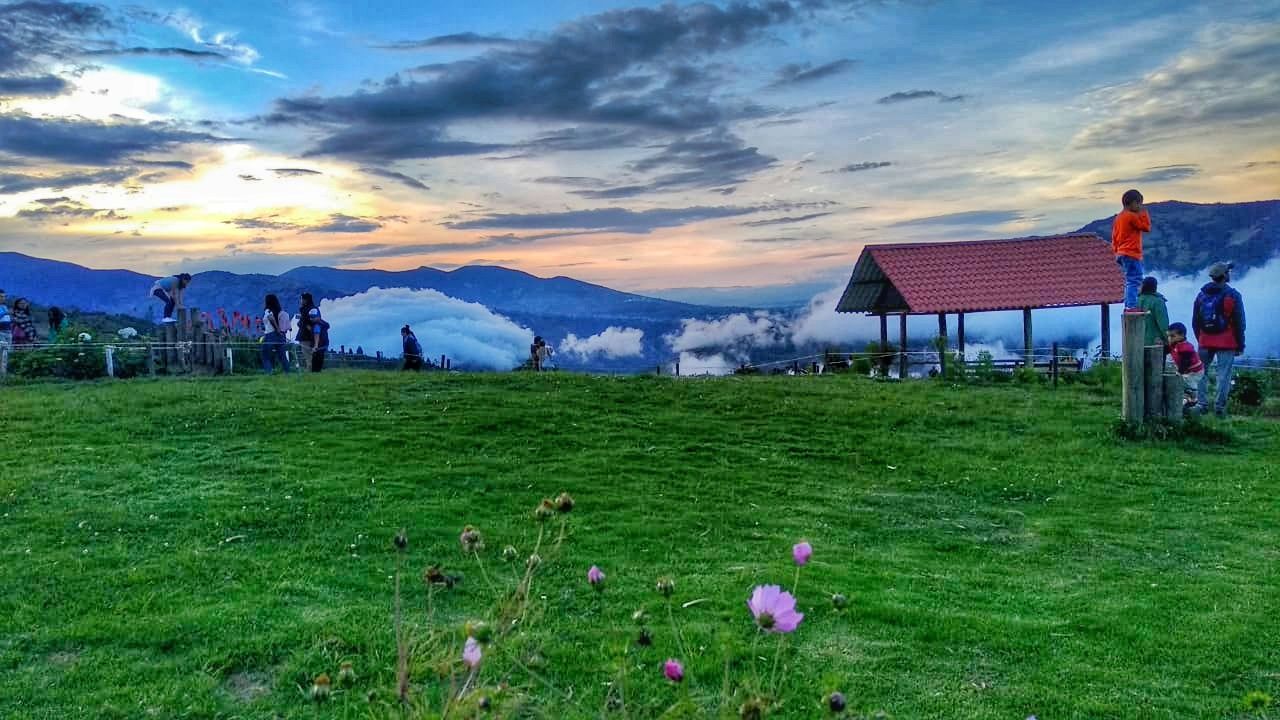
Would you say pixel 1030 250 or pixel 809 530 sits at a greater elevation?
pixel 1030 250

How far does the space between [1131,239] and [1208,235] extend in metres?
140

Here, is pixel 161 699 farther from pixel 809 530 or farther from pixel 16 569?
pixel 809 530

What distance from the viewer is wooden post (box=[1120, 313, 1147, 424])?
1209 cm

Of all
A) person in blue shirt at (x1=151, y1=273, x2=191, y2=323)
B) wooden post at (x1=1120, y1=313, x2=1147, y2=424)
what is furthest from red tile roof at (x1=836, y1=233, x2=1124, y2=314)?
person in blue shirt at (x1=151, y1=273, x2=191, y2=323)

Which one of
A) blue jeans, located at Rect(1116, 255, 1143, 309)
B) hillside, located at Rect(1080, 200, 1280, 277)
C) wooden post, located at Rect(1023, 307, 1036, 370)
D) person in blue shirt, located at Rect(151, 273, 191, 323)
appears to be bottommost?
wooden post, located at Rect(1023, 307, 1036, 370)

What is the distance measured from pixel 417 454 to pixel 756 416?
5385mm

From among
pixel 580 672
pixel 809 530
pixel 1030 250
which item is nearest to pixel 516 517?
pixel 809 530

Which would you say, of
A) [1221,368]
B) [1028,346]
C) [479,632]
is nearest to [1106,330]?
[1028,346]

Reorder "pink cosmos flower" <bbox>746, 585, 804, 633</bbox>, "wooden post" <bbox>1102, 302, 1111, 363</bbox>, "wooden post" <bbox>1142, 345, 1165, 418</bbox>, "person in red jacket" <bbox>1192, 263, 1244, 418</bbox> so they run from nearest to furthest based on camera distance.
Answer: "pink cosmos flower" <bbox>746, 585, 804, 633</bbox>, "wooden post" <bbox>1142, 345, 1165, 418</bbox>, "person in red jacket" <bbox>1192, 263, 1244, 418</bbox>, "wooden post" <bbox>1102, 302, 1111, 363</bbox>

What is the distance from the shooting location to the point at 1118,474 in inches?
413

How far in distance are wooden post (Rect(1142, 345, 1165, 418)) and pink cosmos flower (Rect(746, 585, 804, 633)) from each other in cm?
1194

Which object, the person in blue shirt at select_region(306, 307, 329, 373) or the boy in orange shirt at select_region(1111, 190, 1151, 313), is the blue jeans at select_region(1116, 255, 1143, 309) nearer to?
the boy in orange shirt at select_region(1111, 190, 1151, 313)

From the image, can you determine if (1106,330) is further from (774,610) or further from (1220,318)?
(774,610)

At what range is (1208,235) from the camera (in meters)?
132
